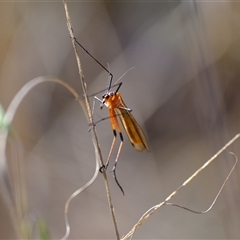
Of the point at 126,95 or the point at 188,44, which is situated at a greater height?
the point at 188,44

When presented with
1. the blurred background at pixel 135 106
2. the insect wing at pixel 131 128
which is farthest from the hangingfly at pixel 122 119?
the blurred background at pixel 135 106

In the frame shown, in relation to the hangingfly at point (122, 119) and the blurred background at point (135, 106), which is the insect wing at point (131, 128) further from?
the blurred background at point (135, 106)

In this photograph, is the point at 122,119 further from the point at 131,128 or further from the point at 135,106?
the point at 135,106

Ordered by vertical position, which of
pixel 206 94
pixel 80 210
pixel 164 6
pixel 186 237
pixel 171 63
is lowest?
pixel 186 237

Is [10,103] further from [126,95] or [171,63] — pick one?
[171,63]

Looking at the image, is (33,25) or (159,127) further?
(159,127)

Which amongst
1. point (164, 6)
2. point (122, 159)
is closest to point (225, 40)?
point (164, 6)

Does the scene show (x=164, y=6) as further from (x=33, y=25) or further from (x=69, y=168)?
(x=69, y=168)

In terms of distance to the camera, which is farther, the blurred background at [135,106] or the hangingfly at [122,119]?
the blurred background at [135,106]
